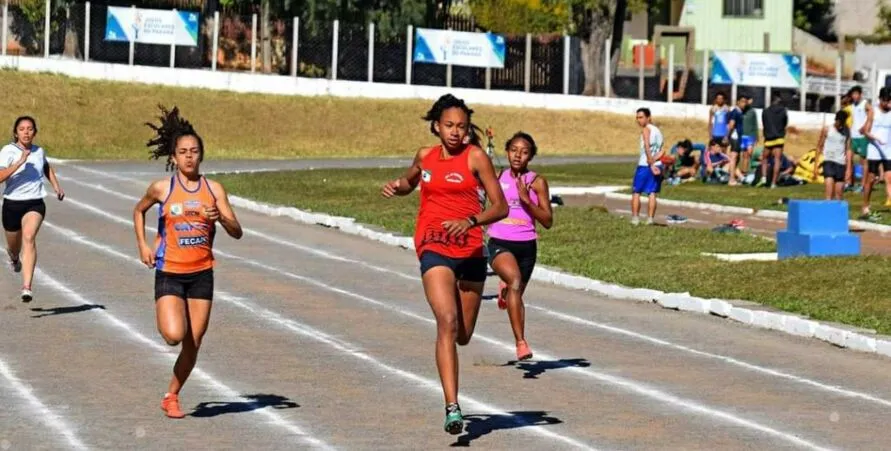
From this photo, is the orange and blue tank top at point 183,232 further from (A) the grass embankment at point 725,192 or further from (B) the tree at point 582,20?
(B) the tree at point 582,20

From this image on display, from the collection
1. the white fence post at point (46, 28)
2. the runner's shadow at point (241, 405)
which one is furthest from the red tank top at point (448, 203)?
the white fence post at point (46, 28)

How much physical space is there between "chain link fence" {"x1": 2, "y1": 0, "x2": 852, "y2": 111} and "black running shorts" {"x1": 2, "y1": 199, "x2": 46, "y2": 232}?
134 ft

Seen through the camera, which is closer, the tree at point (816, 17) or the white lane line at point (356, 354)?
the white lane line at point (356, 354)

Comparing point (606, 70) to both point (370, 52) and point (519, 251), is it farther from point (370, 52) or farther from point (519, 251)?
point (519, 251)

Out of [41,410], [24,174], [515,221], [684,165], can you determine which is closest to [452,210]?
[41,410]

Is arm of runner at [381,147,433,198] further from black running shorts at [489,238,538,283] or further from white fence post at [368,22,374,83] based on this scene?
white fence post at [368,22,374,83]

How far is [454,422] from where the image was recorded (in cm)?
1077

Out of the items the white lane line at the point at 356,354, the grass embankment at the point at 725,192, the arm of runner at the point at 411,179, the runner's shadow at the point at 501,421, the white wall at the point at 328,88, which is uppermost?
the white wall at the point at 328,88

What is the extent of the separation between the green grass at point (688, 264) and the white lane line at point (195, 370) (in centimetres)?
554

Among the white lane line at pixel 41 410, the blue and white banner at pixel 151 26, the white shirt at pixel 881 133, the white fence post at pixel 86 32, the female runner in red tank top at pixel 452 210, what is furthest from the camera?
the white fence post at pixel 86 32

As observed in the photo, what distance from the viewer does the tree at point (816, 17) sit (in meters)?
89.8

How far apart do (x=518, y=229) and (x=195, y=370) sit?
8.67 ft

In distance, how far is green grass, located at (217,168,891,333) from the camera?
62.1 ft

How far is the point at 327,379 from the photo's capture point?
13.8 metres
